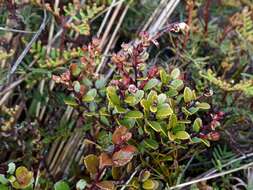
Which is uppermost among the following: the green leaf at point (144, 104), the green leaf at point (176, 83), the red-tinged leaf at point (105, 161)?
the green leaf at point (176, 83)

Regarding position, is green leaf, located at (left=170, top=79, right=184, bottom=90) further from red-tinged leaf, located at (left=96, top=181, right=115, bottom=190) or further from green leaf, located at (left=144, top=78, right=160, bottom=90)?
red-tinged leaf, located at (left=96, top=181, right=115, bottom=190)

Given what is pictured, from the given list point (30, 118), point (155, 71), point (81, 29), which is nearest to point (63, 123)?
point (30, 118)

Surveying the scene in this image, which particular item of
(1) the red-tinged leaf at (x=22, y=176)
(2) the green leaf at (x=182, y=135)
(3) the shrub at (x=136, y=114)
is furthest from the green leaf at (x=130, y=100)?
(1) the red-tinged leaf at (x=22, y=176)

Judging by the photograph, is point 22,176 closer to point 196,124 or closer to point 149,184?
point 149,184

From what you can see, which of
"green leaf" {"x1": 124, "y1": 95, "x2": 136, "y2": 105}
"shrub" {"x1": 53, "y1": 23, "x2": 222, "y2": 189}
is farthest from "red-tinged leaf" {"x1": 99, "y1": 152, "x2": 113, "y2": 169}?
"green leaf" {"x1": 124, "y1": 95, "x2": 136, "y2": 105}

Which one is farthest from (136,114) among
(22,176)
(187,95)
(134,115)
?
(22,176)

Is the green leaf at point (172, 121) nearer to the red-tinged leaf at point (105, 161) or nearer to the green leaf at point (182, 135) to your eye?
the green leaf at point (182, 135)
